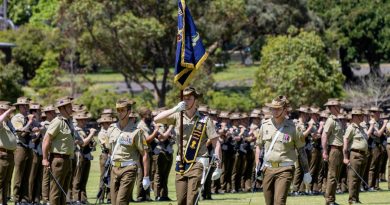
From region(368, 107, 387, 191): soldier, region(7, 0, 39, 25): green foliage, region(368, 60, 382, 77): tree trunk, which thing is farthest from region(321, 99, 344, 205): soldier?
region(7, 0, 39, 25): green foliage

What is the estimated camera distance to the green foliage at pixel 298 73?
5509 cm

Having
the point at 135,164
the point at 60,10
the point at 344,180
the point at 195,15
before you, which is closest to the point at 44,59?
the point at 60,10

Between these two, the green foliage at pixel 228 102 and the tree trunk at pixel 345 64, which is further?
the tree trunk at pixel 345 64

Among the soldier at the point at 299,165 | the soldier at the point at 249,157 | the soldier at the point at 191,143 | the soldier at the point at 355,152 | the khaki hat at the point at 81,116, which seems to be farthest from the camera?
the soldier at the point at 249,157

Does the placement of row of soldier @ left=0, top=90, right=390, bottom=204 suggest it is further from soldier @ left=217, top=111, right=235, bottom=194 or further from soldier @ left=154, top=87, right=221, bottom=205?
soldier @ left=154, top=87, right=221, bottom=205

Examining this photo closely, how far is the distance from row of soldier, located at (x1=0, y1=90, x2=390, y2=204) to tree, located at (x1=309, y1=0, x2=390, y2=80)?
123 ft

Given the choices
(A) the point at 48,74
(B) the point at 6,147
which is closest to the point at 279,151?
(B) the point at 6,147

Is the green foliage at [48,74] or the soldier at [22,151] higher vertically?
the soldier at [22,151]

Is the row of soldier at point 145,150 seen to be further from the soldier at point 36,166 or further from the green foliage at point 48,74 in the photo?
the green foliage at point 48,74

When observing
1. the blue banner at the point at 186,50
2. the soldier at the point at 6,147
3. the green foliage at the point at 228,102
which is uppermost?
the blue banner at the point at 186,50

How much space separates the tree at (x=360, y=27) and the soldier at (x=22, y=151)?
155ft

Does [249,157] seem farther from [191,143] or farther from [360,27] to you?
[360,27]

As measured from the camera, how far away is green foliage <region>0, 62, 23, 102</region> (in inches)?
2009

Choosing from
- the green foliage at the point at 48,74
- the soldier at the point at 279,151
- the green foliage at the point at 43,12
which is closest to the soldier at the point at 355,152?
the soldier at the point at 279,151
